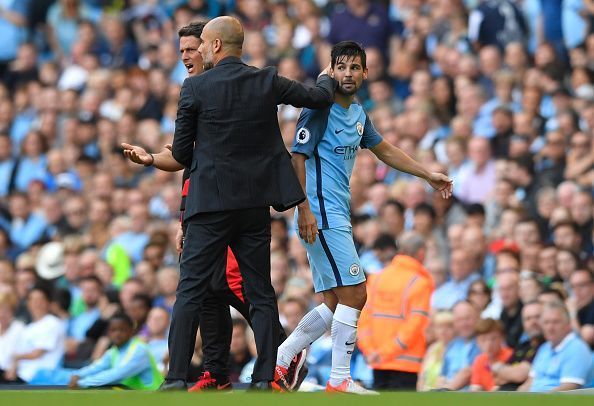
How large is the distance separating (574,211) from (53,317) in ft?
16.5

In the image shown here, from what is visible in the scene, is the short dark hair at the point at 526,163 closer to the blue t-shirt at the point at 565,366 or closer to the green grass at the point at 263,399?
the blue t-shirt at the point at 565,366

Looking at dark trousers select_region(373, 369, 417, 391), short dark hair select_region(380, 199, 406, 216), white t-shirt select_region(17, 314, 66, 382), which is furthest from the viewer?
white t-shirt select_region(17, 314, 66, 382)

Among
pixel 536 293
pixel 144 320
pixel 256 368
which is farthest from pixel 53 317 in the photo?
pixel 256 368

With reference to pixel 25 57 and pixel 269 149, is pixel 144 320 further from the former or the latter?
pixel 25 57

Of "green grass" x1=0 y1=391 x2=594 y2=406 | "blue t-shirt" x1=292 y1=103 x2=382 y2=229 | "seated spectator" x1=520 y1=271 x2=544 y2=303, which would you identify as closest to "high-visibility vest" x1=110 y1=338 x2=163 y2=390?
"seated spectator" x1=520 y1=271 x2=544 y2=303

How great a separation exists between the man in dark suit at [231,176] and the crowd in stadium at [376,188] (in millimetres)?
3361

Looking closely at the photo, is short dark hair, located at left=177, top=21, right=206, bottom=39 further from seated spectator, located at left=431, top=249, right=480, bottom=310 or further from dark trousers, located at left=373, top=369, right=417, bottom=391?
seated spectator, located at left=431, top=249, right=480, bottom=310

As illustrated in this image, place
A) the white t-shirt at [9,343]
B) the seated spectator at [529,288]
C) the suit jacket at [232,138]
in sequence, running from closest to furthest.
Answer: the suit jacket at [232,138] → the seated spectator at [529,288] → the white t-shirt at [9,343]

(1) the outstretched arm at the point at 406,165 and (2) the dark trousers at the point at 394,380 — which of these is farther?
(2) the dark trousers at the point at 394,380

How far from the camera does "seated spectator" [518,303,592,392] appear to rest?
1128 cm

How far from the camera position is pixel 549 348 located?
38.0 feet

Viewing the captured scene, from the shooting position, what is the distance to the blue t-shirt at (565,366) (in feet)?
37.0

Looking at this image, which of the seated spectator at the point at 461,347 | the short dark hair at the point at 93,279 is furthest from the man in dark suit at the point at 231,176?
the short dark hair at the point at 93,279

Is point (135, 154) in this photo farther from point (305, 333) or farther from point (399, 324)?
point (399, 324)
